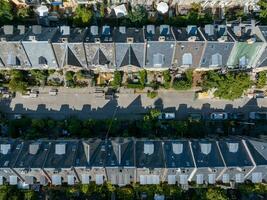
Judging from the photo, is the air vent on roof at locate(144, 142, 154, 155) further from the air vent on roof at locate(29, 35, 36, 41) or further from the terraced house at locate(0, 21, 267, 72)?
the air vent on roof at locate(29, 35, 36, 41)

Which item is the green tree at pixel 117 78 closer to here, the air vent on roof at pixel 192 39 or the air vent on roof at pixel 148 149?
the air vent on roof at pixel 148 149

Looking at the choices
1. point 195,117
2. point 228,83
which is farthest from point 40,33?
point 228,83

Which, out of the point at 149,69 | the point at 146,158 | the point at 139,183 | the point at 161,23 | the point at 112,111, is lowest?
the point at 139,183

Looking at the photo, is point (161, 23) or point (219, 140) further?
point (161, 23)

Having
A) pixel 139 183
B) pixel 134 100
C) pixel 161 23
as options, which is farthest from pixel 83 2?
pixel 139 183

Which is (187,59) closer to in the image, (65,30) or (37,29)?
(65,30)

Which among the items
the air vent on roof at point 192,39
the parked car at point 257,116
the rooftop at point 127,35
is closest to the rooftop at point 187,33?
the air vent on roof at point 192,39

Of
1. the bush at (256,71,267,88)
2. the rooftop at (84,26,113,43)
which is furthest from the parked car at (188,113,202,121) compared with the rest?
the rooftop at (84,26,113,43)

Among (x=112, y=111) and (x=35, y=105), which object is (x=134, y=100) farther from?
(x=35, y=105)

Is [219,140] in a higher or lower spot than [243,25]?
lower
